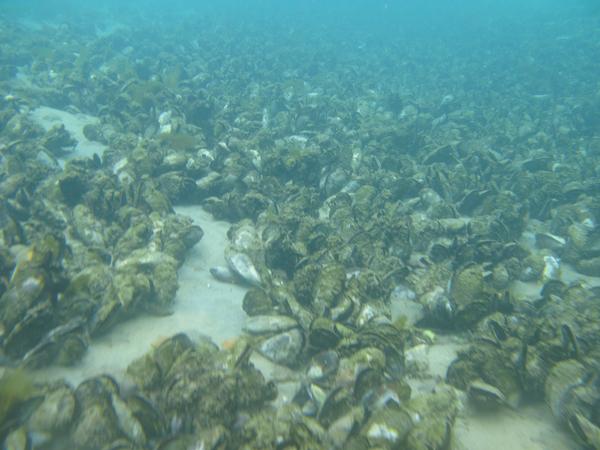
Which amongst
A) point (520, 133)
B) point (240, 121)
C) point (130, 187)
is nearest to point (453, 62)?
point (520, 133)

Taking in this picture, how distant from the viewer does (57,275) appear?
13.2ft

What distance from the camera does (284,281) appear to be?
17.4 ft

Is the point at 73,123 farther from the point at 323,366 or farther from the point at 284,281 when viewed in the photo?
the point at 323,366

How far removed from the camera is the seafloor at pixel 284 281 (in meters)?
3.13

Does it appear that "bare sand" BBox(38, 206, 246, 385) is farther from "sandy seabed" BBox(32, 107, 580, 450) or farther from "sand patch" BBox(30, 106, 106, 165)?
"sand patch" BBox(30, 106, 106, 165)

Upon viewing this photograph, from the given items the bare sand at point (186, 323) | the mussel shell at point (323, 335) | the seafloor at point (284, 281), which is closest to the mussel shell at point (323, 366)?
the seafloor at point (284, 281)

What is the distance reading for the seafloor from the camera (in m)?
3.13

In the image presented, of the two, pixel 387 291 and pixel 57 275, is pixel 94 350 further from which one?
pixel 387 291

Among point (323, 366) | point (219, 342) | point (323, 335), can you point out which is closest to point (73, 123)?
point (219, 342)

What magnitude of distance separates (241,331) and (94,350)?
1.56 meters

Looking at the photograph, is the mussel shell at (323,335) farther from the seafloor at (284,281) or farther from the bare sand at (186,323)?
the bare sand at (186,323)

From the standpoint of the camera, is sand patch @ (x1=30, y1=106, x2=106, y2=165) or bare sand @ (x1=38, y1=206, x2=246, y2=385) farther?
sand patch @ (x1=30, y1=106, x2=106, y2=165)

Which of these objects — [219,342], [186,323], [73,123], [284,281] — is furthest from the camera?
[73,123]

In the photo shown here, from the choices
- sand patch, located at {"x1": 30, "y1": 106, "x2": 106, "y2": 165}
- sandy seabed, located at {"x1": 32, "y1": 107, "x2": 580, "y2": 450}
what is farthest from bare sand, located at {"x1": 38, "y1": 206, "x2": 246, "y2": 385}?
sand patch, located at {"x1": 30, "y1": 106, "x2": 106, "y2": 165}
